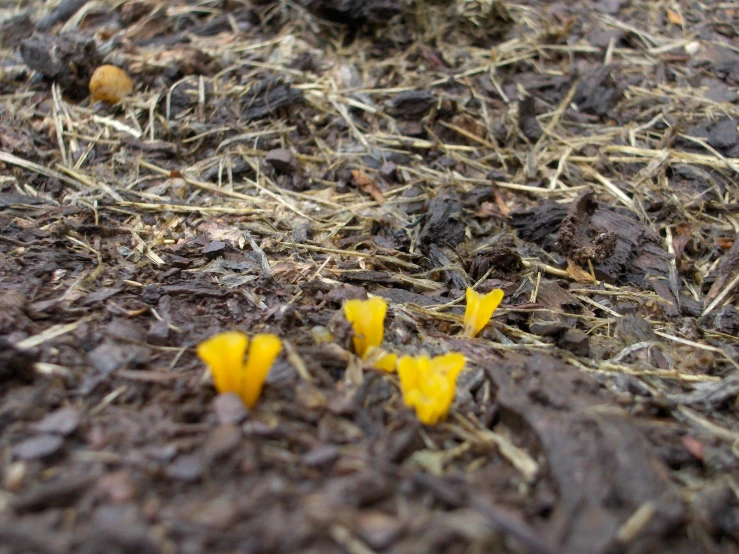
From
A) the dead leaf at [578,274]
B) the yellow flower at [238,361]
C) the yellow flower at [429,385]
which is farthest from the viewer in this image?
the dead leaf at [578,274]

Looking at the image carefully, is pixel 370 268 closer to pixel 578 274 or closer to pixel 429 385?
pixel 578 274

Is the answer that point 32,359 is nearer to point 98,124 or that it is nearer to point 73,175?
point 73,175

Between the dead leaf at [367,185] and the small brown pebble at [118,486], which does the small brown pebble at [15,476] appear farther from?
the dead leaf at [367,185]

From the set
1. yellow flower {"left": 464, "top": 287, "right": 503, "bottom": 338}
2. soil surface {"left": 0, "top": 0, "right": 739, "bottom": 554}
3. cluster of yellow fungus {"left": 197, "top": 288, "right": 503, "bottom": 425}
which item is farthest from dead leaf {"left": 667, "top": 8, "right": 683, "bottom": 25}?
cluster of yellow fungus {"left": 197, "top": 288, "right": 503, "bottom": 425}

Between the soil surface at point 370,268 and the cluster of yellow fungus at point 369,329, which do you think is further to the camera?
the cluster of yellow fungus at point 369,329

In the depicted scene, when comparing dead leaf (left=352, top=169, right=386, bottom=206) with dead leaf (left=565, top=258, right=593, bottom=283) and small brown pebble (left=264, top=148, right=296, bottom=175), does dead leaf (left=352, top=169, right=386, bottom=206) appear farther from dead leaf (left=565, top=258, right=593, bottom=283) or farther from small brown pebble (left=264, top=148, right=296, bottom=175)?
dead leaf (left=565, top=258, right=593, bottom=283)

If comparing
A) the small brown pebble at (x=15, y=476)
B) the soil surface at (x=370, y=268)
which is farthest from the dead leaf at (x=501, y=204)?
the small brown pebble at (x=15, y=476)

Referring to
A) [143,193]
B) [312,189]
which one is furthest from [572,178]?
[143,193]
